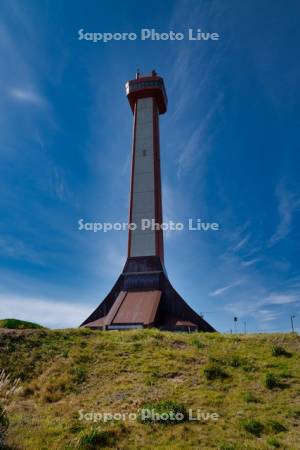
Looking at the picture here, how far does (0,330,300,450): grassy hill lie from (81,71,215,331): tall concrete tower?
10.2 m

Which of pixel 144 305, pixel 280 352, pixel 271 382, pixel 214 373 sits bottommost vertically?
pixel 271 382

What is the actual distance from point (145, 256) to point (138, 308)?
7324 mm

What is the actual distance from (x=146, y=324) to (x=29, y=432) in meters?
19.0

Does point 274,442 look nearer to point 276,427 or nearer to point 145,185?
point 276,427

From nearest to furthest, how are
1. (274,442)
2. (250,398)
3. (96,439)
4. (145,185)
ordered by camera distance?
(274,442), (96,439), (250,398), (145,185)

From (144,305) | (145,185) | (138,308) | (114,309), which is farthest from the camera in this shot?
(145,185)

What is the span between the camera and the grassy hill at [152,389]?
8.99 m

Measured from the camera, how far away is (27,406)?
12.1 meters

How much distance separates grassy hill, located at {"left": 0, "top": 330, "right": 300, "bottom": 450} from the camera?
8.99 metres

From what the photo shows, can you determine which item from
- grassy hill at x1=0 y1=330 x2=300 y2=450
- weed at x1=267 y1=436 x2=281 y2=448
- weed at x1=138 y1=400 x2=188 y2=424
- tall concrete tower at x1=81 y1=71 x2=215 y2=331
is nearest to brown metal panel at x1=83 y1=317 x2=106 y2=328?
tall concrete tower at x1=81 y1=71 x2=215 y2=331

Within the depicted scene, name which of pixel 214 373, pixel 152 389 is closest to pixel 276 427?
pixel 214 373

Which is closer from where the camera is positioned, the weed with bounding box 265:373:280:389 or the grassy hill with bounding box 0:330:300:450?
the grassy hill with bounding box 0:330:300:450

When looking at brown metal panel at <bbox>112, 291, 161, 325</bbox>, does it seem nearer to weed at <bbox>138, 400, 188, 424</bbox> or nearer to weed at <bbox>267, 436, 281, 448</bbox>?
weed at <bbox>138, 400, 188, 424</bbox>

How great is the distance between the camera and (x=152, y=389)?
1230 centimetres
